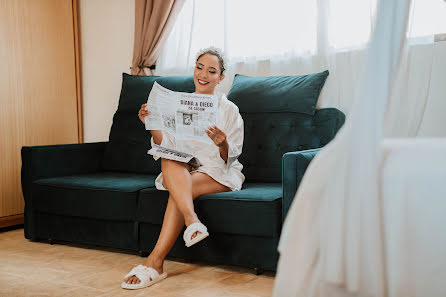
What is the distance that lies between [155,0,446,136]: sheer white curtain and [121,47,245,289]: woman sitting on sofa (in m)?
0.59

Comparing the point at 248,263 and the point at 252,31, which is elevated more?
the point at 252,31

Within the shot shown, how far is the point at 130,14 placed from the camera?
3867mm

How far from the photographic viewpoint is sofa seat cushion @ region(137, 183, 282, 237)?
2285 mm

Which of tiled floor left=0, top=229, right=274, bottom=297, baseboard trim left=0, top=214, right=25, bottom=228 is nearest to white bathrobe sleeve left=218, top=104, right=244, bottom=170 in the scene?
tiled floor left=0, top=229, right=274, bottom=297

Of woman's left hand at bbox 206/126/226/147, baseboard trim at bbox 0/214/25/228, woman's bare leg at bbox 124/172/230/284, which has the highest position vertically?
woman's left hand at bbox 206/126/226/147

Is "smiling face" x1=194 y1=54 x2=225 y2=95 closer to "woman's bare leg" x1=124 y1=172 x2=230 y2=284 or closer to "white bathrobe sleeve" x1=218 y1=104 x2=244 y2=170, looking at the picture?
"white bathrobe sleeve" x1=218 y1=104 x2=244 y2=170

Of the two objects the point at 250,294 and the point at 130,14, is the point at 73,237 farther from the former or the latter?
the point at 130,14

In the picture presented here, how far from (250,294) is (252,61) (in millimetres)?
1681

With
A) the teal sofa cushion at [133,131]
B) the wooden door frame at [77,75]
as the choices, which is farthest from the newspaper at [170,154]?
the wooden door frame at [77,75]

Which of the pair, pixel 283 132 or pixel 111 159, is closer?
pixel 283 132

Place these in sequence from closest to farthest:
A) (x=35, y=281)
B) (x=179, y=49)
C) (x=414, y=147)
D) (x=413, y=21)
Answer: (x=414, y=147), (x=35, y=281), (x=413, y=21), (x=179, y=49)

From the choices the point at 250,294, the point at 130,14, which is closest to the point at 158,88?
the point at 250,294

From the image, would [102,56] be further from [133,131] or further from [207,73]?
[207,73]

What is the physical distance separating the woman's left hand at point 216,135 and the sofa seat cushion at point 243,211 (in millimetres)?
257
